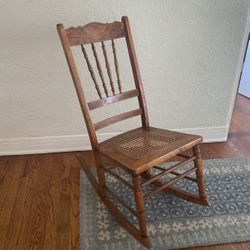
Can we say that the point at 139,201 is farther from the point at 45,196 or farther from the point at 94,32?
the point at 94,32

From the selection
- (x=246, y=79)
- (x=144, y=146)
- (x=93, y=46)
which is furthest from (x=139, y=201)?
(x=246, y=79)

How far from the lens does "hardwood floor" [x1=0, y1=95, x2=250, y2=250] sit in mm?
1259

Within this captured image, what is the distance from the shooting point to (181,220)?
1.32m

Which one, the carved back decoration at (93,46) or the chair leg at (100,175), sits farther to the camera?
the chair leg at (100,175)

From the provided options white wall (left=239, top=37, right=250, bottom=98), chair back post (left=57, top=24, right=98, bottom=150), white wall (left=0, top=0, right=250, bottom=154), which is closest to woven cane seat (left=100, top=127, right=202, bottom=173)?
chair back post (left=57, top=24, right=98, bottom=150)

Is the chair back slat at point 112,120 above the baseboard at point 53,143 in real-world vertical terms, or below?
above

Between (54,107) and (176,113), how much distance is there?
862mm

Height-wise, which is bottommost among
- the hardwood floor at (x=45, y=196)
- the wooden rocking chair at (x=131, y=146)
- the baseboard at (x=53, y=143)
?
the hardwood floor at (x=45, y=196)

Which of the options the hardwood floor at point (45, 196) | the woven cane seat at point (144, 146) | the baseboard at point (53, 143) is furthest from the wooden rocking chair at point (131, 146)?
the baseboard at point (53, 143)

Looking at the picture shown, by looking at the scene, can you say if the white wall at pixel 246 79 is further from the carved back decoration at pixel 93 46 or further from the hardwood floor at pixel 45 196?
the carved back decoration at pixel 93 46

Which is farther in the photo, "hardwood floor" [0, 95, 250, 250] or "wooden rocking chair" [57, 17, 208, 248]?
"hardwood floor" [0, 95, 250, 250]

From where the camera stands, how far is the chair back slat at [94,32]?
1.22m

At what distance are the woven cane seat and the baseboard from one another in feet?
1.95

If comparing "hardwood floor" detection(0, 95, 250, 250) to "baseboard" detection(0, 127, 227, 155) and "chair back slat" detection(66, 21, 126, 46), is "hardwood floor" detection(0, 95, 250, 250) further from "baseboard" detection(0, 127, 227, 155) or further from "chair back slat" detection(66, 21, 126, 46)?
"chair back slat" detection(66, 21, 126, 46)
